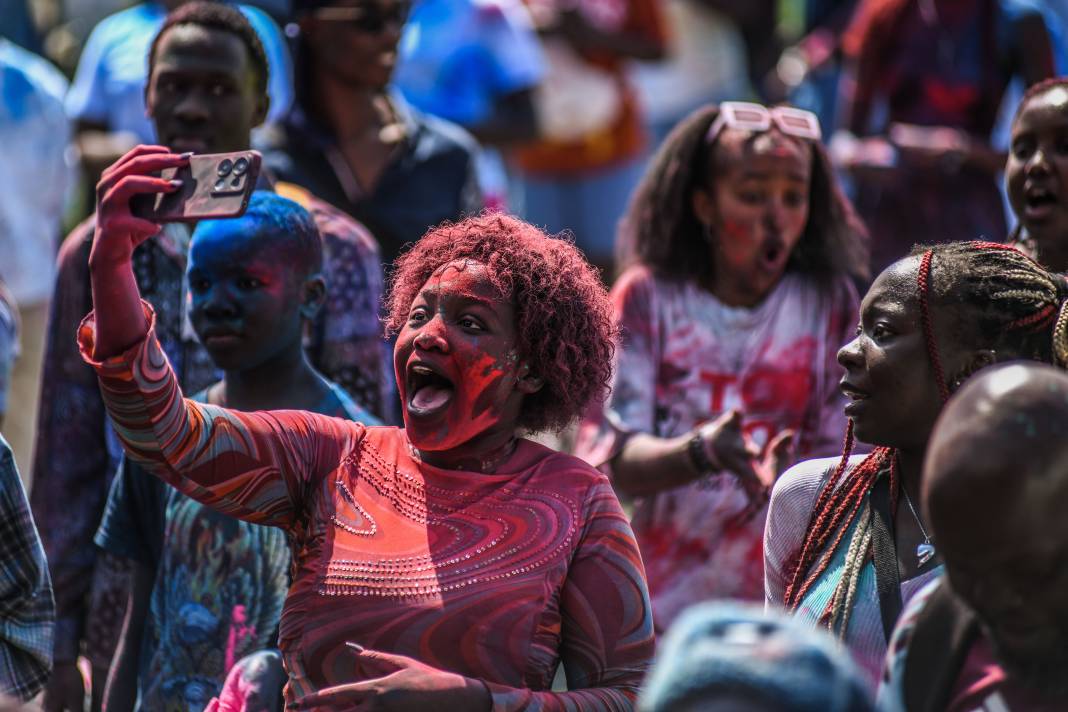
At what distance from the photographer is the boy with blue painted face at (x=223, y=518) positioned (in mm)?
A: 4211

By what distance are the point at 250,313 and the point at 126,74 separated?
3140 mm

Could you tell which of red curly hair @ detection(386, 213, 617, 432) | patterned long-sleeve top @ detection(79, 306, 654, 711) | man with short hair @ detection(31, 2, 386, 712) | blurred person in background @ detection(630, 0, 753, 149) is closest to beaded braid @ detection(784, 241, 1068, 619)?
patterned long-sleeve top @ detection(79, 306, 654, 711)

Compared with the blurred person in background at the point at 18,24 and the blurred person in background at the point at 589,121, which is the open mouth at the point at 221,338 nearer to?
the blurred person in background at the point at 18,24

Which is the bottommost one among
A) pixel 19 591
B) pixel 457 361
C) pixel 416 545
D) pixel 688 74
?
pixel 688 74

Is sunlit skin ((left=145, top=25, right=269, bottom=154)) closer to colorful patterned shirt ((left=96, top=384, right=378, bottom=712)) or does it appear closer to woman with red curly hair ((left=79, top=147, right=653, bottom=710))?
colorful patterned shirt ((left=96, top=384, right=378, bottom=712))

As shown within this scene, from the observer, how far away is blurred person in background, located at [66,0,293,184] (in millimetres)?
7098

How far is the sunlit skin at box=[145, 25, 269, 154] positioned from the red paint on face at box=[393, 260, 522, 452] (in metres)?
1.66

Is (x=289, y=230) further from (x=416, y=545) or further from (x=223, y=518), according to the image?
(x=416, y=545)

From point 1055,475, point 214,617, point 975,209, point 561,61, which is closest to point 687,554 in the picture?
point 214,617

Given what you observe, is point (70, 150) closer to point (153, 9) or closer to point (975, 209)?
point (153, 9)

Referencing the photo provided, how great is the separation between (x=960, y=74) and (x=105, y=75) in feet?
11.1

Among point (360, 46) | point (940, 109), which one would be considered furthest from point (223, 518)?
point (940, 109)

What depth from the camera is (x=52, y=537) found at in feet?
15.7

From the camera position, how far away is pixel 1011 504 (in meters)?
2.39
